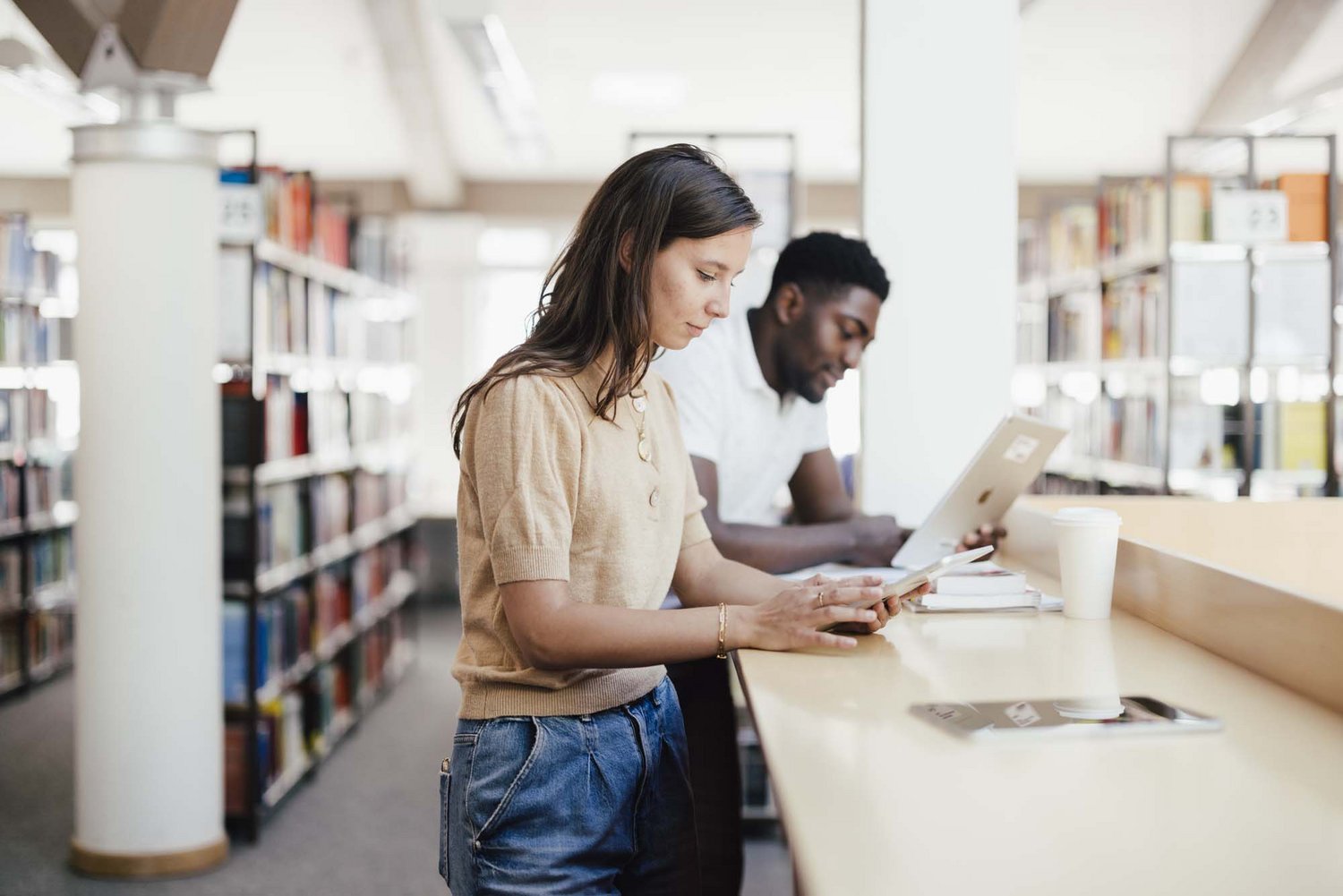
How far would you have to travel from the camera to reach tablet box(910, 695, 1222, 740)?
3.76 feet

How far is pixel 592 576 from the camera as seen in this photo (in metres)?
1.38

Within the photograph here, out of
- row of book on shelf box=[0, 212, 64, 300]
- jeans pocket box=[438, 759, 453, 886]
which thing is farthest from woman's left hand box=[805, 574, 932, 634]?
row of book on shelf box=[0, 212, 64, 300]

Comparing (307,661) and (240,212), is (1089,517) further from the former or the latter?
(307,661)

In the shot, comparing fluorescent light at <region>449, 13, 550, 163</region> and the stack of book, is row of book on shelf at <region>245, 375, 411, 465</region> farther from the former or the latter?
the stack of book

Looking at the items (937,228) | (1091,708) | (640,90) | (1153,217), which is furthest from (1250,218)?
(640,90)

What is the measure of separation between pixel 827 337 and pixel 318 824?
2.44m

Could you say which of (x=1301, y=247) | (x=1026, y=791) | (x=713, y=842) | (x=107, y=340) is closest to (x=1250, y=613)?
(x=1026, y=791)

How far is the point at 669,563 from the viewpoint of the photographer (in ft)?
4.91

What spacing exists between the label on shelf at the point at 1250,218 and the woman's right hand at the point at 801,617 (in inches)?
140

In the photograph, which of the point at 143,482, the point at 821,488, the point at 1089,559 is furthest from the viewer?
the point at 143,482

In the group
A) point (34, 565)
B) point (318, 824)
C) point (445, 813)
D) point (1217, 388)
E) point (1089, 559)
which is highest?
point (1217, 388)

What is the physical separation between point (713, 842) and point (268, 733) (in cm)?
220

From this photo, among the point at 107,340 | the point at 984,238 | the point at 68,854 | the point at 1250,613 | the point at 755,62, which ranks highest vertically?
the point at 755,62

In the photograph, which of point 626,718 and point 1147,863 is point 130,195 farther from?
point 1147,863
